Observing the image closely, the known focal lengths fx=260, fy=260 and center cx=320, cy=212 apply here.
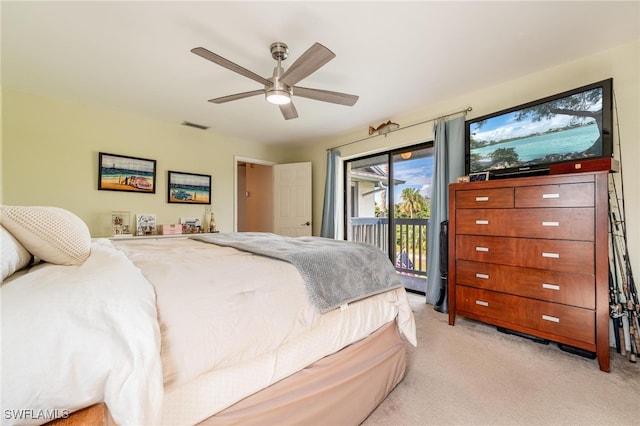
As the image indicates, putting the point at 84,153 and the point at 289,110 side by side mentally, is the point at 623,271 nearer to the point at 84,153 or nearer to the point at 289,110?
the point at 289,110

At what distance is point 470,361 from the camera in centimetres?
194

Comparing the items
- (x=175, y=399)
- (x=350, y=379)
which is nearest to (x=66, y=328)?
(x=175, y=399)

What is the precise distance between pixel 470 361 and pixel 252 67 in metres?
3.08

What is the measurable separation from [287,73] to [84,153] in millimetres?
3047

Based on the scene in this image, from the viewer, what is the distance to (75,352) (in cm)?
58

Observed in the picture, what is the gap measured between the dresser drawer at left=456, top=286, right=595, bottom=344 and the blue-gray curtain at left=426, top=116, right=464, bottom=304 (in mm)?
618

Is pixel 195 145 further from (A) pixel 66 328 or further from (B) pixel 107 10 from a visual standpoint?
(A) pixel 66 328

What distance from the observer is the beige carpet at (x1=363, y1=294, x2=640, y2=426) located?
140 centimetres

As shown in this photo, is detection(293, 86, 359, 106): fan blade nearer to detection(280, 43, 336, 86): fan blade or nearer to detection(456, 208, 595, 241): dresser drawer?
detection(280, 43, 336, 86): fan blade

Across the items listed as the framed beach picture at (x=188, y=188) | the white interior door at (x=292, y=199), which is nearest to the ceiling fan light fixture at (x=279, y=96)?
the framed beach picture at (x=188, y=188)

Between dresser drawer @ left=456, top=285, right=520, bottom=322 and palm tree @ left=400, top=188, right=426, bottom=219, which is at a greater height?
palm tree @ left=400, top=188, right=426, bottom=219

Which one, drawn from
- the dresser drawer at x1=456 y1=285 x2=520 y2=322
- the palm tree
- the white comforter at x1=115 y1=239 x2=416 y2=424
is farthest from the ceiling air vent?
the dresser drawer at x1=456 y1=285 x2=520 y2=322

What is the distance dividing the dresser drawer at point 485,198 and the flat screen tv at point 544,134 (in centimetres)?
24

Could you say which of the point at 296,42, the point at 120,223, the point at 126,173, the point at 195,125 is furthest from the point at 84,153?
the point at 296,42
